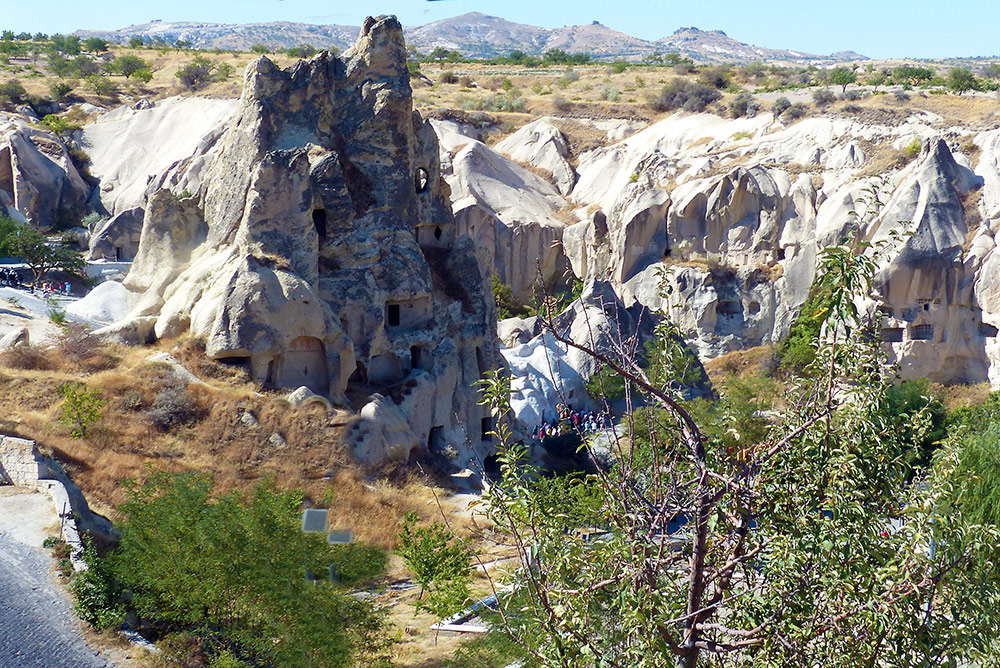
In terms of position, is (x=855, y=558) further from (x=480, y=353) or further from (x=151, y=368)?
(x=480, y=353)

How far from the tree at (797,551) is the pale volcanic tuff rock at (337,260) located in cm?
1306

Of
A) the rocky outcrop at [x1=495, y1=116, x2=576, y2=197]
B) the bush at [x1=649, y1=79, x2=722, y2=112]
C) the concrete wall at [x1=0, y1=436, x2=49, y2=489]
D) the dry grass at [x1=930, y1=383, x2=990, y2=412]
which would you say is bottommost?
the dry grass at [x1=930, y1=383, x2=990, y2=412]

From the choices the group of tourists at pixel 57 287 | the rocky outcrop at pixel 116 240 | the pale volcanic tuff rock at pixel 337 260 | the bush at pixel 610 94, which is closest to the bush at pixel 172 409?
the pale volcanic tuff rock at pixel 337 260

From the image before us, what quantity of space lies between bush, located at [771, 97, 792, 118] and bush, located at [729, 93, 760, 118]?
3.96ft

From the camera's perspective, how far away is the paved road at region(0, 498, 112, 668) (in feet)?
30.0

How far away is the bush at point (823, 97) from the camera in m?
46.5

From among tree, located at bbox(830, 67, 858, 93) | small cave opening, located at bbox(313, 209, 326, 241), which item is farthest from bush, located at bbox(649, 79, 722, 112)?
small cave opening, located at bbox(313, 209, 326, 241)

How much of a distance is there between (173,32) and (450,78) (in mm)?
119691

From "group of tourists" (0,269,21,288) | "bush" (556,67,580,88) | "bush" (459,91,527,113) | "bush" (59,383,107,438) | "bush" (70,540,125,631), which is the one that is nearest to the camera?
"bush" (70,540,125,631)

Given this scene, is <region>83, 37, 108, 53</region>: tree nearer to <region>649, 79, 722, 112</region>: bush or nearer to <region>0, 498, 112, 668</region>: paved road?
<region>649, 79, 722, 112</region>: bush

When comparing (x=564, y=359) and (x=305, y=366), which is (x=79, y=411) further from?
(x=564, y=359)

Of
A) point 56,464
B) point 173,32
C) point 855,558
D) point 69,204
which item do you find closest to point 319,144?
point 56,464

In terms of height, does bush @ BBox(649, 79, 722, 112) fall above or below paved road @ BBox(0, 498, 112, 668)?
above

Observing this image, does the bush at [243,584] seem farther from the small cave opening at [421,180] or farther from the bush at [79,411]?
the small cave opening at [421,180]
